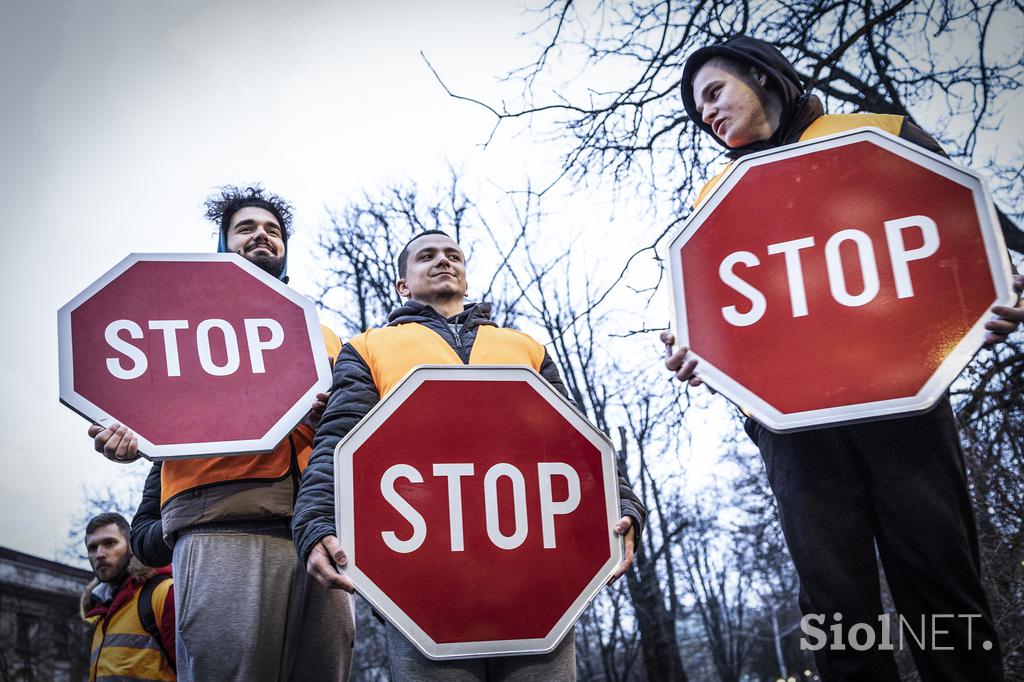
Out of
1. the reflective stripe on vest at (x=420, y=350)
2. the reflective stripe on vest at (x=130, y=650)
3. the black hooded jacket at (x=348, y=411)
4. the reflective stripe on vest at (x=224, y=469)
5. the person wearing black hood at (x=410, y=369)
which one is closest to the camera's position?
the person wearing black hood at (x=410, y=369)

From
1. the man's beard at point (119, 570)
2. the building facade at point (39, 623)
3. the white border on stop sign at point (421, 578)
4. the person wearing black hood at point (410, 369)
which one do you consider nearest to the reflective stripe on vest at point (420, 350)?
the person wearing black hood at point (410, 369)

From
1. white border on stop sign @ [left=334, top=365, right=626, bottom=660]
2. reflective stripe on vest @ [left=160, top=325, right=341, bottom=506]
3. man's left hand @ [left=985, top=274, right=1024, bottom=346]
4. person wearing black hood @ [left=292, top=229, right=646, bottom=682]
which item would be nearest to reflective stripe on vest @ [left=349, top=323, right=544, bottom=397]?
person wearing black hood @ [left=292, top=229, right=646, bottom=682]

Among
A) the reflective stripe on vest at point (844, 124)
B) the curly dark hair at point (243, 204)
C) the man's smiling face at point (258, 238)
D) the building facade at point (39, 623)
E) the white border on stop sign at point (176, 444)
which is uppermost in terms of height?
the curly dark hair at point (243, 204)

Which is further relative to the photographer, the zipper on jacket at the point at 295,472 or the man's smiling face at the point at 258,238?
the man's smiling face at the point at 258,238

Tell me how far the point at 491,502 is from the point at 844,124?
1.46m

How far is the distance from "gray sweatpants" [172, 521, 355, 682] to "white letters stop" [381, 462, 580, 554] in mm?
984

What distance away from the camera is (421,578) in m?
1.73

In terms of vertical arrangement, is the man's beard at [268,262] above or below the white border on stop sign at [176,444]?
above

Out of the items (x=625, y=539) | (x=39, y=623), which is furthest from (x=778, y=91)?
(x=39, y=623)

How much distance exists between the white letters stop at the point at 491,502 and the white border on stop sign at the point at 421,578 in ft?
0.28

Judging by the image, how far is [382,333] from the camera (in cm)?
253

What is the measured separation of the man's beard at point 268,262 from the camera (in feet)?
10.6

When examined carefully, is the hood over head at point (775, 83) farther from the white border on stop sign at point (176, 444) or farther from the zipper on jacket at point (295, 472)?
the zipper on jacket at point (295, 472)

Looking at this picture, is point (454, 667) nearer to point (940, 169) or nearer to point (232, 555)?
point (232, 555)
